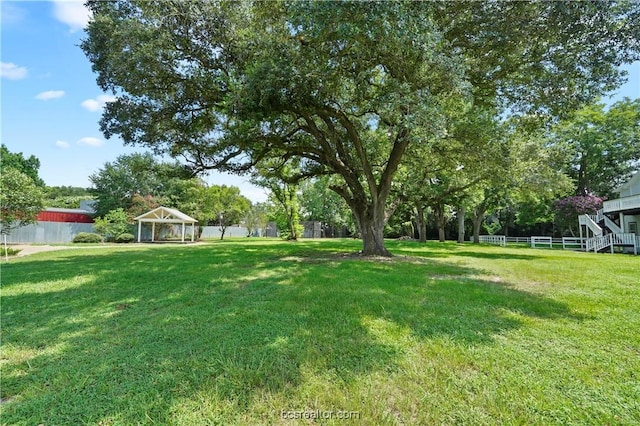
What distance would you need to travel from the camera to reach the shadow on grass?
214 cm

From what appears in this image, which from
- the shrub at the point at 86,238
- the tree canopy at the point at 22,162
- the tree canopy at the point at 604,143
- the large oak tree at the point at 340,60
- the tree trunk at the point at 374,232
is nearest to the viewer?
the large oak tree at the point at 340,60

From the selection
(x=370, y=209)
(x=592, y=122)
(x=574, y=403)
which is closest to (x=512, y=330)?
(x=574, y=403)

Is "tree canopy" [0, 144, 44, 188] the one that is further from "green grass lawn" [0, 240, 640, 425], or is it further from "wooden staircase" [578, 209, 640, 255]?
"wooden staircase" [578, 209, 640, 255]

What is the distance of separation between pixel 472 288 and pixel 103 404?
5.41m

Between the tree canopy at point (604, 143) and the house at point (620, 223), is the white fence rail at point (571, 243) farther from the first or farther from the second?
the tree canopy at point (604, 143)

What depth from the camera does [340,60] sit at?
6.62m

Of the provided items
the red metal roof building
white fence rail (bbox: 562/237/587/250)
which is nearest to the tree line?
white fence rail (bbox: 562/237/587/250)

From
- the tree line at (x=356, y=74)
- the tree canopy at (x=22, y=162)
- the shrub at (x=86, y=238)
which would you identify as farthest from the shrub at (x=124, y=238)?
the tree canopy at (x=22, y=162)

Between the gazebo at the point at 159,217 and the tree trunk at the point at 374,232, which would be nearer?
the tree trunk at the point at 374,232

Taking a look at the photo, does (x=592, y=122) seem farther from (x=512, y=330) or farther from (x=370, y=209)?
(x=512, y=330)

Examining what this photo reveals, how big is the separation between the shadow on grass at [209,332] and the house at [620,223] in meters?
14.3

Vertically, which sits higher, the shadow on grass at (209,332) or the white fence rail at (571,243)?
the white fence rail at (571,243)

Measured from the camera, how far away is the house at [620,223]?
14648mm

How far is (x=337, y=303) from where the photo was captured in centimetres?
429
